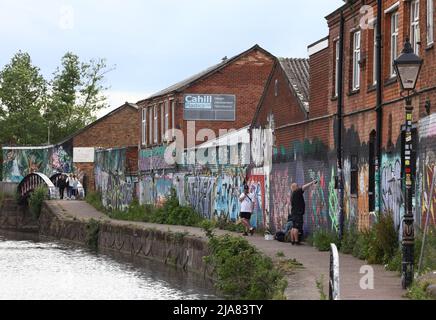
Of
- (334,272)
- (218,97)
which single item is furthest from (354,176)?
(218,97)

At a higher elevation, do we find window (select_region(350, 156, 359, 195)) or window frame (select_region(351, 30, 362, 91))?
window frame (select_region(351, 30, 362, 91))

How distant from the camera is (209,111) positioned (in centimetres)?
4994

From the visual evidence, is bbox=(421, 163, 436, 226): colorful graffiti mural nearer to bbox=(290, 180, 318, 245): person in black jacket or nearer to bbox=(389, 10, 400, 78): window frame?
bbox=(389, 10, 400, 78): window frame

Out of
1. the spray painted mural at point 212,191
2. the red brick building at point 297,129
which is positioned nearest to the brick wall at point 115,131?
the spray painted mural at point 212,191

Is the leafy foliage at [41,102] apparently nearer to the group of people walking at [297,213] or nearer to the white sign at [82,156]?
the white sign at [82,156]

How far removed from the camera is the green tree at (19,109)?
88938 mm

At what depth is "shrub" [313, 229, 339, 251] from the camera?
26219 millimetres

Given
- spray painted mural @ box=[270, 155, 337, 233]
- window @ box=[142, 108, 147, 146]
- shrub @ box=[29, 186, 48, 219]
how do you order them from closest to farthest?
spray painted mural @ box=[270, 155, 337, 233]
window @ box=[142, 108, 147, 146]
shrub @ box=[29, 186, 48, 219]

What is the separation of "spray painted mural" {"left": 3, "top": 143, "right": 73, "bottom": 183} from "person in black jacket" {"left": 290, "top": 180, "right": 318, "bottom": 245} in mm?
41492

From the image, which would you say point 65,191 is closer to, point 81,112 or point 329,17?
point 81,112

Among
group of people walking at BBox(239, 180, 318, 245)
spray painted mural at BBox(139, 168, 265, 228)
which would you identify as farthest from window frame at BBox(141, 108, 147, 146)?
group of people walking at BBox(239, 180, 318, 245)

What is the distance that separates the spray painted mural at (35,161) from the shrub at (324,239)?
141 ft

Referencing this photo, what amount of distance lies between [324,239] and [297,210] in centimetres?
199

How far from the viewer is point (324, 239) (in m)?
26.5
